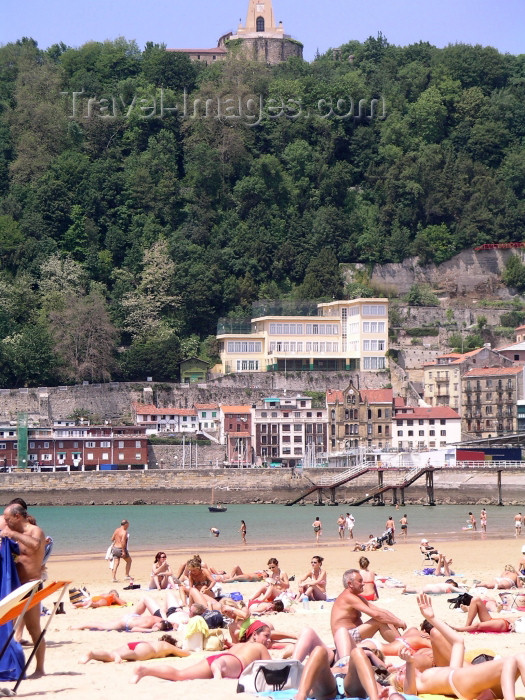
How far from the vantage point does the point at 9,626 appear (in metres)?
9.74

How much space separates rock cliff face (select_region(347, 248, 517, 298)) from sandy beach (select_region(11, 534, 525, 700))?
155 feet

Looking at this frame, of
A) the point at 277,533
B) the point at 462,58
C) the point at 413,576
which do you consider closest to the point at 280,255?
the point at 462,58

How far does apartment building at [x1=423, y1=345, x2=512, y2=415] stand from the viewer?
215ft

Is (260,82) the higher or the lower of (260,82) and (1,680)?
the higher

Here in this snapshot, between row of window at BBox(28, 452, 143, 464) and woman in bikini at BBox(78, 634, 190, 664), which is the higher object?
row of window at BBox(28, 452, 143, 464)

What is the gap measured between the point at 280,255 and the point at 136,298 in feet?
29.1

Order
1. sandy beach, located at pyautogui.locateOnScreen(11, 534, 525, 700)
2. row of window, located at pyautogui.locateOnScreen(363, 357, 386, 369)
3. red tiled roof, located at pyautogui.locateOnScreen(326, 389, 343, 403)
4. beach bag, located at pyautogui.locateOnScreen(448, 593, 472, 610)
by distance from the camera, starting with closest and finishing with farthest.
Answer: sandy beach, located at pyautogui.locateOnScreen(11, 534, 525, 700) → beach bag, located at pyautogui.locateOnScreen(448, 593, 472, 610) → red tiled roof, located at pyautogui.locateOnScreen(326, 389, 343, 403) → row of window, located at pyautogui.locateOnScreen(363, 357, 386, 369)

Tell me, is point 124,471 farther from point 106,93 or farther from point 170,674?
point 170,674

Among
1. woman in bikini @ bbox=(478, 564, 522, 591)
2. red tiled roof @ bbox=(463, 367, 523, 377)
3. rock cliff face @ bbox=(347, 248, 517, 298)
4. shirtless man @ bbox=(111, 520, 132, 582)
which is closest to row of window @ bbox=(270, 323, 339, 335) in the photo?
rock cliff face @ bbox=(347, 248, 517, 298)

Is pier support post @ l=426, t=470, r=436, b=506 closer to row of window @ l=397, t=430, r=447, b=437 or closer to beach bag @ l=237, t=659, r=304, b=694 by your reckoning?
row of window @ l=397, t=430, r=447, b=437

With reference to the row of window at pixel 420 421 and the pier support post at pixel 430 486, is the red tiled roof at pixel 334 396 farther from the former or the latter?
the pier support post at pixel 430 486

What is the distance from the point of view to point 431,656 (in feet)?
33.1

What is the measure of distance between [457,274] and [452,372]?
12.8 m


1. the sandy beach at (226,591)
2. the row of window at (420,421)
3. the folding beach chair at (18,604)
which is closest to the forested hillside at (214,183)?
the row of window at (420,421)
